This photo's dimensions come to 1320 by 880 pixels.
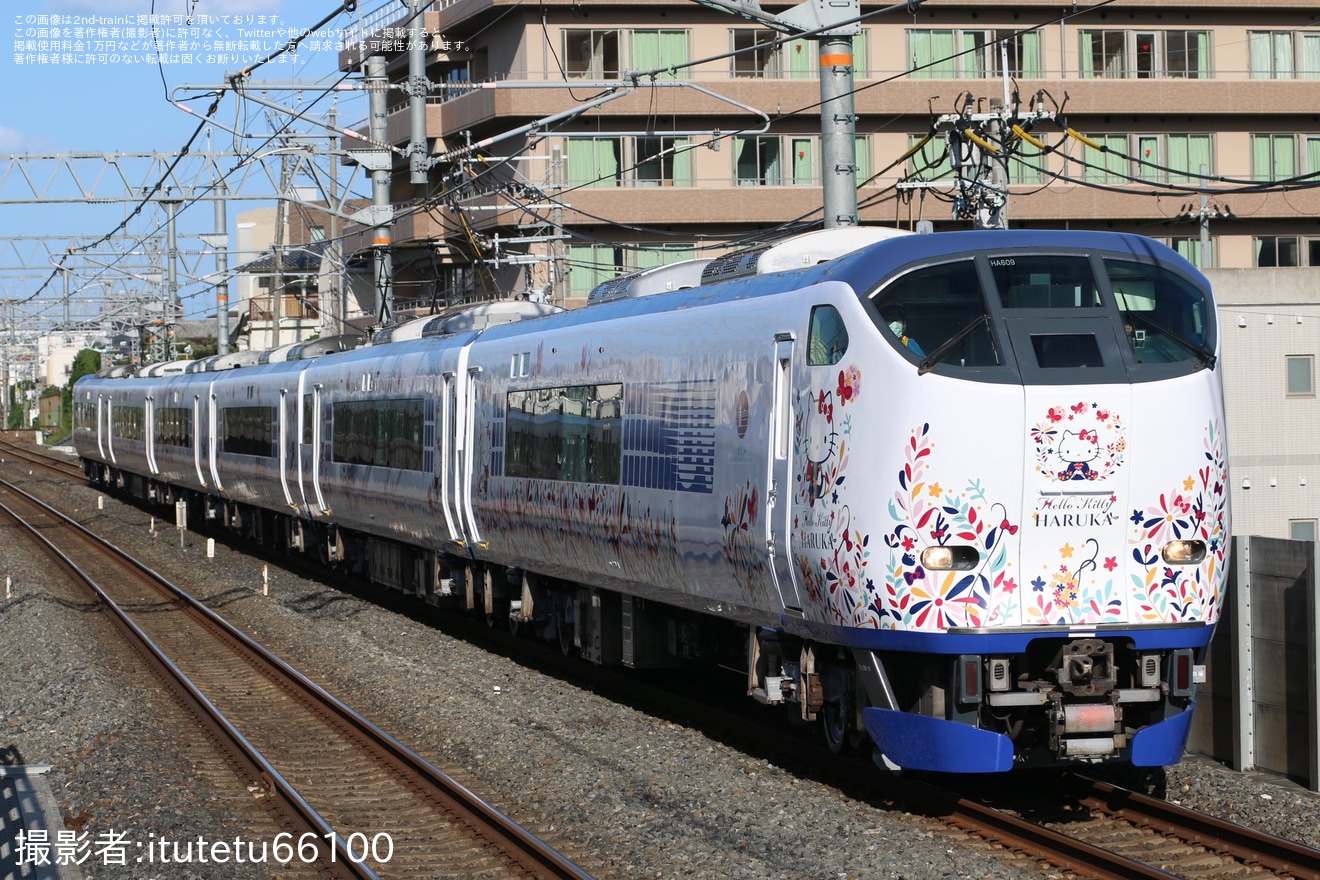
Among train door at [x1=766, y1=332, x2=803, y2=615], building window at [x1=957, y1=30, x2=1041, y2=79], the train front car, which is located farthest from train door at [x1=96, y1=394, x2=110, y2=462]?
the train front car

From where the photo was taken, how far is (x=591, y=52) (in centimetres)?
4344

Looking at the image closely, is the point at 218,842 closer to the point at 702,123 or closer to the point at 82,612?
the point at 82,612

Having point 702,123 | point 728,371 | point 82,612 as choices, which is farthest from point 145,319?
point 728,371

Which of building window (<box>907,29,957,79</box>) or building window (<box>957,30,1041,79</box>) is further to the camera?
building window (<box>957,30,1041,79</box>)

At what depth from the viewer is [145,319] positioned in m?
57.7

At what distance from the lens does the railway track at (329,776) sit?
8.74 meters

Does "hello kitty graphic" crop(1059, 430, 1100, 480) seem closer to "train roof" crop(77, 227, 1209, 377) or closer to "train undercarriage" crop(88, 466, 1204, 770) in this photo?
"train undercarriage" crop(88, 466, 1204, 770)

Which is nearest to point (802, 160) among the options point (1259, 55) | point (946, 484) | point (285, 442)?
point (1259, 55)

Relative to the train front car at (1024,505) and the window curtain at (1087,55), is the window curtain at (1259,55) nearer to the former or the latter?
the window curtain at (1087,55)

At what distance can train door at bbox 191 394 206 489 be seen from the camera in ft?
100

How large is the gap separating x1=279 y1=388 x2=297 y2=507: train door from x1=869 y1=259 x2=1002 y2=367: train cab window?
1600 cm

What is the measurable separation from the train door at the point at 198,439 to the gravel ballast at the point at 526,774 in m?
12.8

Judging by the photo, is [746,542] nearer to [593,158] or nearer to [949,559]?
[949,559]

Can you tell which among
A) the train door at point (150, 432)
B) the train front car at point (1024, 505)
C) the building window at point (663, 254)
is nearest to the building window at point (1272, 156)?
the building window at point (663, 254)
